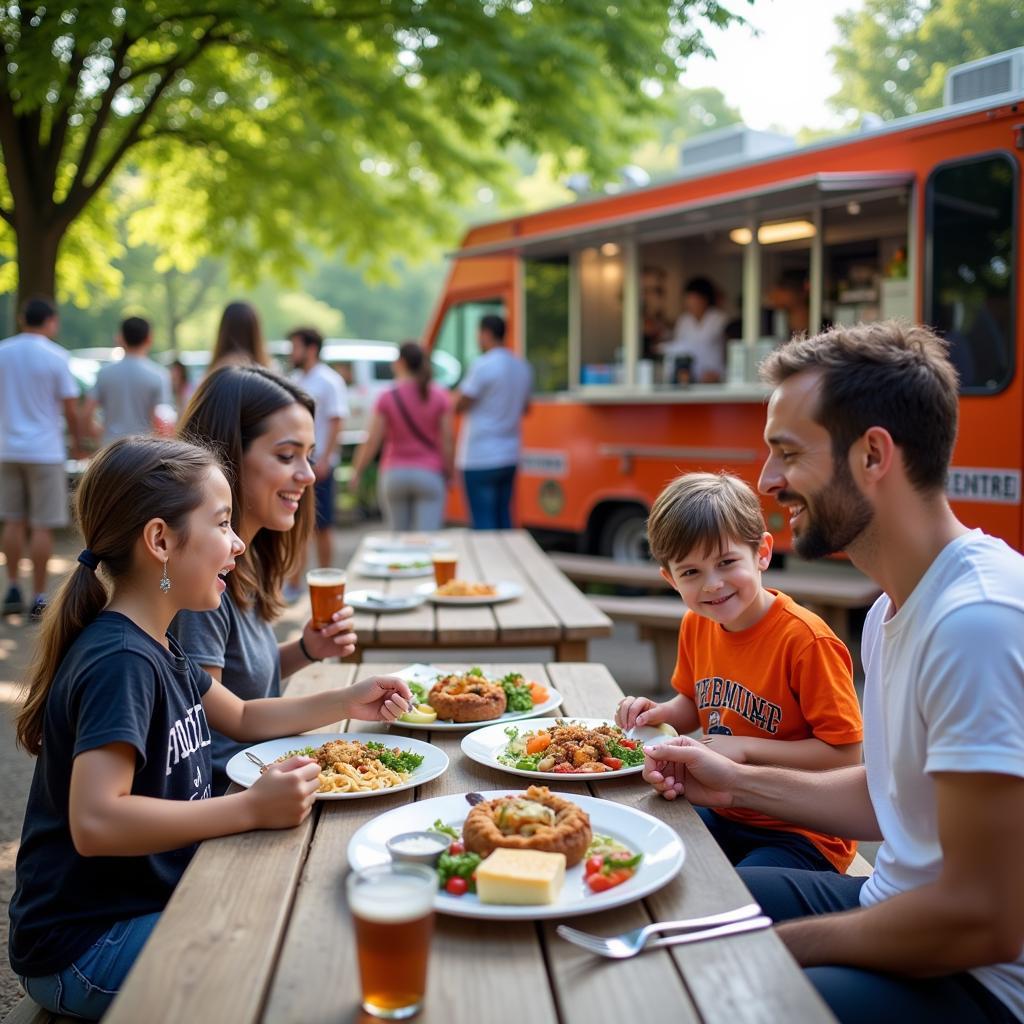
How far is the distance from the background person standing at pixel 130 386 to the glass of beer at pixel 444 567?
4558 millimetres

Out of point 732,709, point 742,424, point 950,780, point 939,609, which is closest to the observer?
point 950,780

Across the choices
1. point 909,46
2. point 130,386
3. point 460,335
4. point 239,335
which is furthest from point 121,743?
point 460,335

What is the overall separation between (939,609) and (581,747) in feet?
2.89

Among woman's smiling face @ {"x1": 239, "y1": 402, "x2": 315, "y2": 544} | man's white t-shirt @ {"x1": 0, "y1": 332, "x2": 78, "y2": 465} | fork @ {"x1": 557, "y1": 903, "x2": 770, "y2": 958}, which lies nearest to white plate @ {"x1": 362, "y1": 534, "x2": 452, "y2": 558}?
woman's smiling face @ {"x1": 239, "y1": 402, "x2": 315, "y2": 544}

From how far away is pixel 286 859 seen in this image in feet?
6.23

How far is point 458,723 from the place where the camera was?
2730 mm

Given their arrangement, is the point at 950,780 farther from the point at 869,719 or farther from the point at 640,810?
the point at 640,810

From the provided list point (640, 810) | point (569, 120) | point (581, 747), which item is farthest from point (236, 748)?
point (569, 120)

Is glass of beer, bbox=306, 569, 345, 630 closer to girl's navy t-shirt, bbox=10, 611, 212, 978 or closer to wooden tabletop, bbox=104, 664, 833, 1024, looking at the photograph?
girl's navy t-shirt, bbox=10, 611, 212, 978

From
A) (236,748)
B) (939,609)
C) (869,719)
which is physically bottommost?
(236,748)

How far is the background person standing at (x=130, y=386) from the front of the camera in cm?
855

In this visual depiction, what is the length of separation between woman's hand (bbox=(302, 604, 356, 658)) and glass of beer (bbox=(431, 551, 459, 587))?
1.40m

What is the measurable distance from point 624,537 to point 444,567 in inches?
187

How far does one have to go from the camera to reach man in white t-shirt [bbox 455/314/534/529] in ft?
Answer: 29.5
